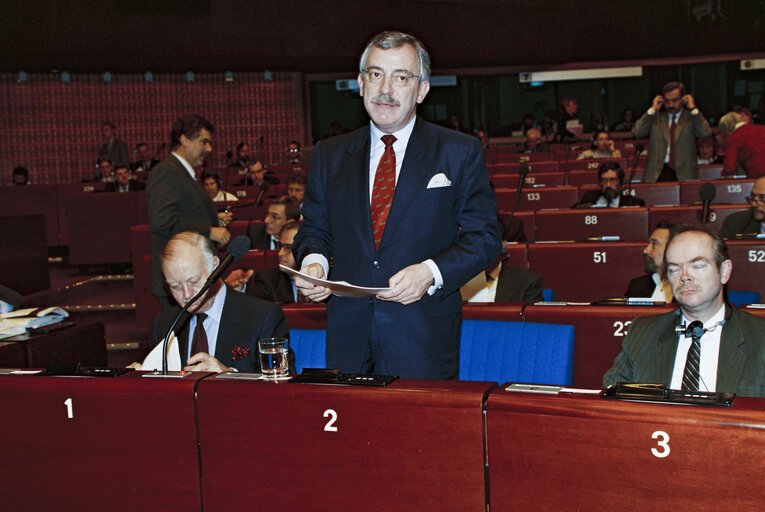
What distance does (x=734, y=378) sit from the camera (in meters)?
1.97

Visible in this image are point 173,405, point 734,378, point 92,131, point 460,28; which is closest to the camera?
point 173,405

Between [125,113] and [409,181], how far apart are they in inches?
542

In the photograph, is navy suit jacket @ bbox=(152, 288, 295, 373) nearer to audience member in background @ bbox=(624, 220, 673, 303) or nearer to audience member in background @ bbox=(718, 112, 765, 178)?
audience member in background @ bbox=(624, 220, 673, 303)

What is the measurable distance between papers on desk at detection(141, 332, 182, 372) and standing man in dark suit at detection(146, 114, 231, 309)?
1563mm

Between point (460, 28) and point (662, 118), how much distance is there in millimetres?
6768

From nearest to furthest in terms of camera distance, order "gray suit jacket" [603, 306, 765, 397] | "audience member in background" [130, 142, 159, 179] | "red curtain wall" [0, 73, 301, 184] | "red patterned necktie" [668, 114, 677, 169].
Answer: "gray suit jacket" [603, 306, 765, 397]
"red patterned necktie" [668, 114, 677, 169]
"audience member in background" [130, 142, 159, 179]
"red curtain wall" [0, 73, 301, 184]

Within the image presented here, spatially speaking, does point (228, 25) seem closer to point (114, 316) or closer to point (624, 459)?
point (114, 316)

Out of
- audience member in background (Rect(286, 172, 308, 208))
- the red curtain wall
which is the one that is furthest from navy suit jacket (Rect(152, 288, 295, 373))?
the red curtain wall

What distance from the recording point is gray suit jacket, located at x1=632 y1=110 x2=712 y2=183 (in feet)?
22.7

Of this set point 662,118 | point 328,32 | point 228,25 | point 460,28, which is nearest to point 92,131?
point 228,25

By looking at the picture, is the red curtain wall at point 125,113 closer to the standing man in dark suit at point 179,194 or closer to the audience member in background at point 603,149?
the audience member in background at point 603,149

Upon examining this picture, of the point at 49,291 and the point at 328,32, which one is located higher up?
the point at 328,32

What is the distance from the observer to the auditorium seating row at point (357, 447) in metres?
1.08

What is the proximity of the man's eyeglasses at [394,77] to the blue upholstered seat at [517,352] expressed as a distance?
35.5 inches
